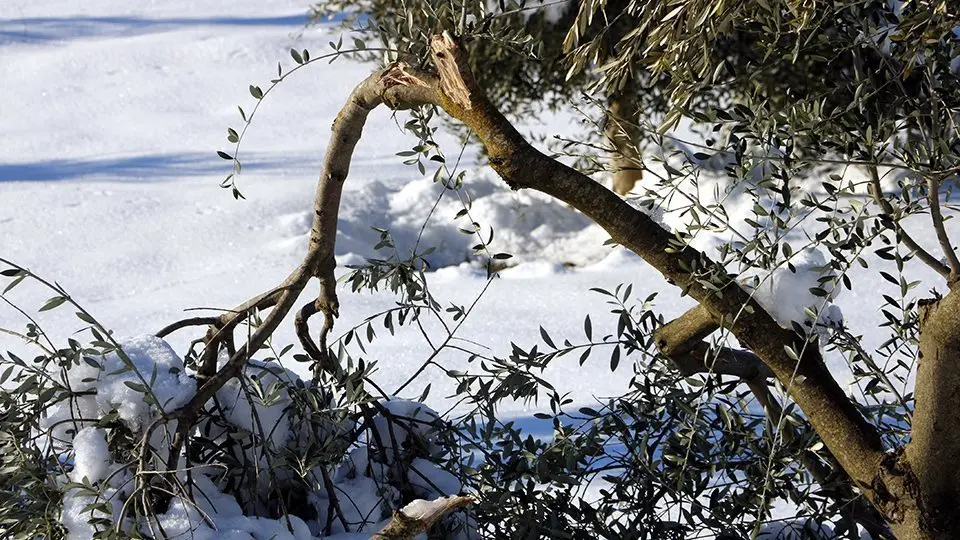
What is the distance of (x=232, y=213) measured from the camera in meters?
5.39

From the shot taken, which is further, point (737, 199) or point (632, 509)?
point (737, 199)

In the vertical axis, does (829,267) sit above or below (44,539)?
above

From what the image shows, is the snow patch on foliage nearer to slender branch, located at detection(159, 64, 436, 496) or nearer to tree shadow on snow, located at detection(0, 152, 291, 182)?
slender branch, located at detection(159, 64, 436, 496)

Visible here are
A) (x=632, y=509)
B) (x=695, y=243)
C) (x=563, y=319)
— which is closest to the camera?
(x=632, y=509)

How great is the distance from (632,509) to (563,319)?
2.34 metres

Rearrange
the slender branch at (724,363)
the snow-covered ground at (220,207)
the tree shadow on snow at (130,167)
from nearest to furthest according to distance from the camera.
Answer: the slender branch at (724,363)
the snow-covered ground at (220,207)
the tree shadow on snow at (130,167)

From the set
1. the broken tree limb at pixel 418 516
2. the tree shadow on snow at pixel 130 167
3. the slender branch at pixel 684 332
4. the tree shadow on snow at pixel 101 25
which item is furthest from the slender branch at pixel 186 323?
the tree shadow on snow at pixel 101 25

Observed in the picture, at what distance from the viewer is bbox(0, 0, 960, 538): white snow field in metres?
3.98

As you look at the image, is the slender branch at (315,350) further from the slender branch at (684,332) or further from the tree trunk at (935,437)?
the tree trunk at (935,437)

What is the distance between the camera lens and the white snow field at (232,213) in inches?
157

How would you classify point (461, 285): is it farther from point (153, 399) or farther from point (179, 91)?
point (179, 91)

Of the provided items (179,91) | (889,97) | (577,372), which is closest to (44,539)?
(889,97)

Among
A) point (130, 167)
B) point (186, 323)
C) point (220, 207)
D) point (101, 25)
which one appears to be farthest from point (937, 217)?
point (101, 25)

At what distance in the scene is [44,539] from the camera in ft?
4.56
